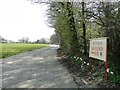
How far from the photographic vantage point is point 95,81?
26.0 ft

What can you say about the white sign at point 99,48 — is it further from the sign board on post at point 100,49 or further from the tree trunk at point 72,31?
the tree trunk at point 72,31

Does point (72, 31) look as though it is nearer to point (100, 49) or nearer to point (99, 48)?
point (99, 48)

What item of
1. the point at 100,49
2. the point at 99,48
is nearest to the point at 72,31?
the point at 99,48

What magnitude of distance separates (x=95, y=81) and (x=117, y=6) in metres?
3.20

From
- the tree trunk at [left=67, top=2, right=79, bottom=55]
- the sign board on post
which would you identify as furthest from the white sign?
the tree trunk at [left=67, top=2, right=79, bottom=55]

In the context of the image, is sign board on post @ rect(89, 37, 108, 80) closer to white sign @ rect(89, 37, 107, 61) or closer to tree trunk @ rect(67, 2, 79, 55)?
white sign @ rect(89, 37, 107, 61)

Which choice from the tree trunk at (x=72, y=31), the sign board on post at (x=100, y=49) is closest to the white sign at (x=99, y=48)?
the sign board on post at (x=100, y=49)

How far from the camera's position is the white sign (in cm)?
814

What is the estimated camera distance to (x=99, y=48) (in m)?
8.83

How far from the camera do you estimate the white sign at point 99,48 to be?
320 inches

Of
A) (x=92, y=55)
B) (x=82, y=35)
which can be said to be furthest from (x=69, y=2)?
(x=92, y=55)

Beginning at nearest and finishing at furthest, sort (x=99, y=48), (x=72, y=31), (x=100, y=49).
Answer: (x=100, y=49)
(x=99, y=48)
(x=72, y=31)

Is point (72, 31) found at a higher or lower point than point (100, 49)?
higher

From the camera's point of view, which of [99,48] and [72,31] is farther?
[72,31]
